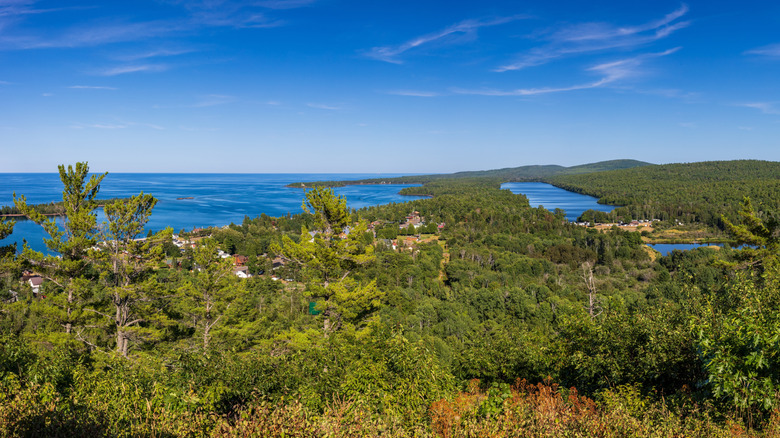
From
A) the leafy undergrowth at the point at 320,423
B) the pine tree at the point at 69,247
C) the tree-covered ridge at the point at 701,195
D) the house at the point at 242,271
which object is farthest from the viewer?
the tree-covered ridge at the point at 701,195

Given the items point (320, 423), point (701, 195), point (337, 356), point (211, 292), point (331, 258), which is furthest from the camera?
point (701, 195)

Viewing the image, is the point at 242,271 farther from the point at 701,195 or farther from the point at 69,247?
the point at 701,195

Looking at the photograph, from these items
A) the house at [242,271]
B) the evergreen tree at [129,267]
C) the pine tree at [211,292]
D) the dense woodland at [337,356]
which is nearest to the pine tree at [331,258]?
the dense woodland at [337,356]

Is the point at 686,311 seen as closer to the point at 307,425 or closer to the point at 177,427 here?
the point at 307,425

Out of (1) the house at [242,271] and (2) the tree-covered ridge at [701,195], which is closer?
(1) the house at [242,271]

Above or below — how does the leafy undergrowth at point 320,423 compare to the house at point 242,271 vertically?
above

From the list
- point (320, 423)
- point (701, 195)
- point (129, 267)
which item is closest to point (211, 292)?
point (129, 267)

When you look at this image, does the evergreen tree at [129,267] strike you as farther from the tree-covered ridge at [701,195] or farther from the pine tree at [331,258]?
the tree-covered ridge at [701,195]

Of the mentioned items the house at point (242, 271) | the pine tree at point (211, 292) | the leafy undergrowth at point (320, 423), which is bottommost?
the house at point (242, 271)

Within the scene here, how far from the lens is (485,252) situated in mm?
78062

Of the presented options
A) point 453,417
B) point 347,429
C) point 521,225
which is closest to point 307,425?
point 347,429

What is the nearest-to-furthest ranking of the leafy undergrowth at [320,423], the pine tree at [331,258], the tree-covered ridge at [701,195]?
the leafy undergrowth at [320,423] < the pine tree at [331,258] < the tree-covered ridge at [701,195]

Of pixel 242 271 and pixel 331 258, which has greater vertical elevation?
pixel 331 258

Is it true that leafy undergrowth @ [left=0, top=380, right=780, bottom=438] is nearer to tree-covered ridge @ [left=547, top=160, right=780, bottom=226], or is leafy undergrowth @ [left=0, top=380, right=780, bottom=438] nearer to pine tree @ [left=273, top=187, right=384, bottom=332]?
pine tree @ [left=273, top=187, right=384, bottom=332]
